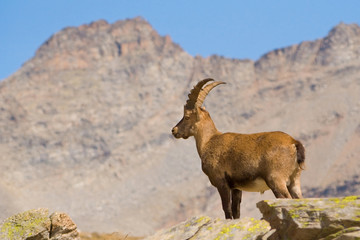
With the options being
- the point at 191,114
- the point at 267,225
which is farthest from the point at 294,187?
the point at 191,114

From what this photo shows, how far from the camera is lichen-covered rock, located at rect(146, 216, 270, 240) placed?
440 inches

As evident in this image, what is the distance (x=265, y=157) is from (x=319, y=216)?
4699mm

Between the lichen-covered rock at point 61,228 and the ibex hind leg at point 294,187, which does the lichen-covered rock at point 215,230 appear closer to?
the lichen-covered rock at point 61,228

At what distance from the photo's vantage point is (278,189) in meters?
14.0

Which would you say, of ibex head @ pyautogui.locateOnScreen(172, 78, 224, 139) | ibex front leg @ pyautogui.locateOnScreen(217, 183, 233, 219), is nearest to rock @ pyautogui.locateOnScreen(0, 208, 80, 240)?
ibex front leg @ pyautogui.locateOnScreen(217, 183, 233, 219)

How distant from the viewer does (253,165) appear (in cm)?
1447

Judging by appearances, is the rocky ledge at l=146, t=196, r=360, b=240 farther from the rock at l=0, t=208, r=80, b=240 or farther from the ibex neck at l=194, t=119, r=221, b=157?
the ibex neck at l=194, t=119, r=221, b=157

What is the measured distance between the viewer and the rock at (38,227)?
12.6 m

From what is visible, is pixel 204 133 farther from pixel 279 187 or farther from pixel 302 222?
pixel 302 222

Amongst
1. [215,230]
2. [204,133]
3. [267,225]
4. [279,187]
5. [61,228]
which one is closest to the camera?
[267,225]

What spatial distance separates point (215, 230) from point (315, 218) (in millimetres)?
2713

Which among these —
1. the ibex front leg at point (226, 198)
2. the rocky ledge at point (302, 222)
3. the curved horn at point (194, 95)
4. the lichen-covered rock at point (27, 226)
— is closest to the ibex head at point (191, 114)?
the curved horn at point (194, 95)

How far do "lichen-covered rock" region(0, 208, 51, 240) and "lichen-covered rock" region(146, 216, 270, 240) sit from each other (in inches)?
90.3

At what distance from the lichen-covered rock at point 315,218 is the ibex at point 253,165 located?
12.6 ft
